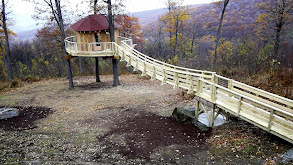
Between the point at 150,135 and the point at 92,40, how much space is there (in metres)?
11.7

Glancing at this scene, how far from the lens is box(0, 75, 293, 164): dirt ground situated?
26.7 feet

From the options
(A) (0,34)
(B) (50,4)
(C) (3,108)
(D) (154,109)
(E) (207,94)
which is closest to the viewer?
(E) (207,94)

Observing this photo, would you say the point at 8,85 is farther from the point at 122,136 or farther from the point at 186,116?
the point at 186,116

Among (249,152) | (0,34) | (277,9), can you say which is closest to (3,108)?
(249,152)

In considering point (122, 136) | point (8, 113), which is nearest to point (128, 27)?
point (8, 113)

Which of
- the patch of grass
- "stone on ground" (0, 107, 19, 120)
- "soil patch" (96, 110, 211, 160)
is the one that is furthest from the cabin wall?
the patch of grass

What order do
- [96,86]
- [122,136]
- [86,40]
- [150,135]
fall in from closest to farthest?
[150,135]
[122,136]
[86,40]
[96,86]

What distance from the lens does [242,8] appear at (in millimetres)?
69438

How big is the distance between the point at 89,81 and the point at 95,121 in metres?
12.2

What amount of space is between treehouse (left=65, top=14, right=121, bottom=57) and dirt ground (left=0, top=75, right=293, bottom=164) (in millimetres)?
4265

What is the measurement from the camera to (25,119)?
13320mm

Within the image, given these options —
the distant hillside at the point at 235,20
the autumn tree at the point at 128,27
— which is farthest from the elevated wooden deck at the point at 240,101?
the distant hillside at the point at 235,20

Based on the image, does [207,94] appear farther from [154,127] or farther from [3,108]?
[3,108]

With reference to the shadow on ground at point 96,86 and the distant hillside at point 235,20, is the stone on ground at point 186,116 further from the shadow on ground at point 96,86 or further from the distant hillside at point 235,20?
the distant hillside at point 235,20
